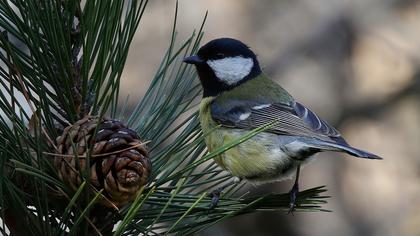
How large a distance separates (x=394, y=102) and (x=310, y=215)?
735 millimetres

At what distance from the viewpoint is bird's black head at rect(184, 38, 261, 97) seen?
2.05 m

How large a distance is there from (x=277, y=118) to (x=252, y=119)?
0.06 m

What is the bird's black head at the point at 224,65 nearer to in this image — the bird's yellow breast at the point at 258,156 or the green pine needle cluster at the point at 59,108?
the bird's yellow breast at the point at 258,156

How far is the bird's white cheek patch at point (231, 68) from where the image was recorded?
2.09 m

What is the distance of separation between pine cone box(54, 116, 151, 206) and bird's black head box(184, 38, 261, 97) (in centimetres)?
81

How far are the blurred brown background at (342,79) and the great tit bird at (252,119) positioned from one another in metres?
1.56

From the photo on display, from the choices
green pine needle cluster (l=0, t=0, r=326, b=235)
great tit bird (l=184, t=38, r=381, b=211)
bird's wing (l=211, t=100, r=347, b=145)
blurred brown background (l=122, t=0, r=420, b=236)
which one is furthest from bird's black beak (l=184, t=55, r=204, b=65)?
blurred brown background (l=122, t=0, r=420, b=236)

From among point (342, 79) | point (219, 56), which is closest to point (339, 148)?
point (219, 56)

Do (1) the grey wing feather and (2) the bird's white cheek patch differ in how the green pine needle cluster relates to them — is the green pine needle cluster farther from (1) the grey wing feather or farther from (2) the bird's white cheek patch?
(2) the bird's white cheek patch

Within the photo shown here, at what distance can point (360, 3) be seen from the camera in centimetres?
413

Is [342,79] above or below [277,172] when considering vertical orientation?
below

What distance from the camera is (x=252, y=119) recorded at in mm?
2016

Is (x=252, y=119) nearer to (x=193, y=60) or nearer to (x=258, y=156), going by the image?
(x=258, y=156)

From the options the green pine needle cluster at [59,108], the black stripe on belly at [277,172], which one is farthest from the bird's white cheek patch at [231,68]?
the green pine needle cluster at [59,108]
